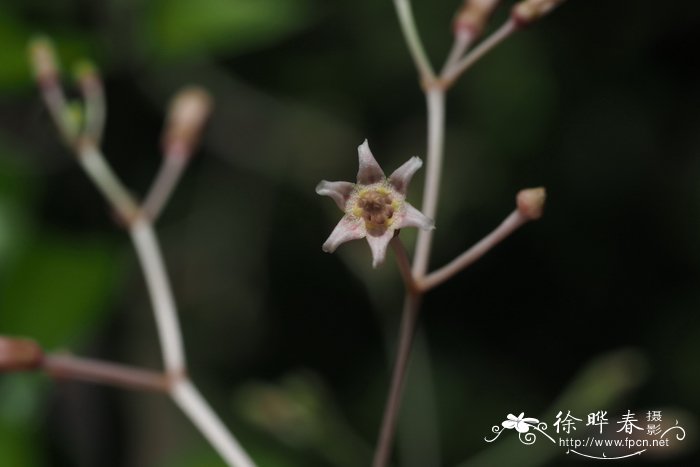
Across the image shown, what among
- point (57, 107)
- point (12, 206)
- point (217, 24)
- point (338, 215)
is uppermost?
point (217, 24)

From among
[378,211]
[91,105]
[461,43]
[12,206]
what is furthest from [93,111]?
[378,211]

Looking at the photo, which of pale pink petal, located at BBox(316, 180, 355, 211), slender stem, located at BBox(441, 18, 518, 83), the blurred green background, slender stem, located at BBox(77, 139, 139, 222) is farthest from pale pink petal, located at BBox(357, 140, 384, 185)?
the blurred green background

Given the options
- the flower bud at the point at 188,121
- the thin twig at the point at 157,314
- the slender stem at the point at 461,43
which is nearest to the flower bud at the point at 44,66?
the thin twig at the point at 157,314

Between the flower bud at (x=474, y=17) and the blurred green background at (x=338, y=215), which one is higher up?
the blurred green background at (x=338, y=215)

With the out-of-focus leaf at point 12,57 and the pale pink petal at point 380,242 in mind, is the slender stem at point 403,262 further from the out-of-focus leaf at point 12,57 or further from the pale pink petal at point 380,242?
the out-of-focus leaf at point 12,57

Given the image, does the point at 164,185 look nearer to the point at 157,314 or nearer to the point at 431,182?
the point at 157,314

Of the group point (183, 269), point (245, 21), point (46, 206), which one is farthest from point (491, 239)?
point (183, 269)
